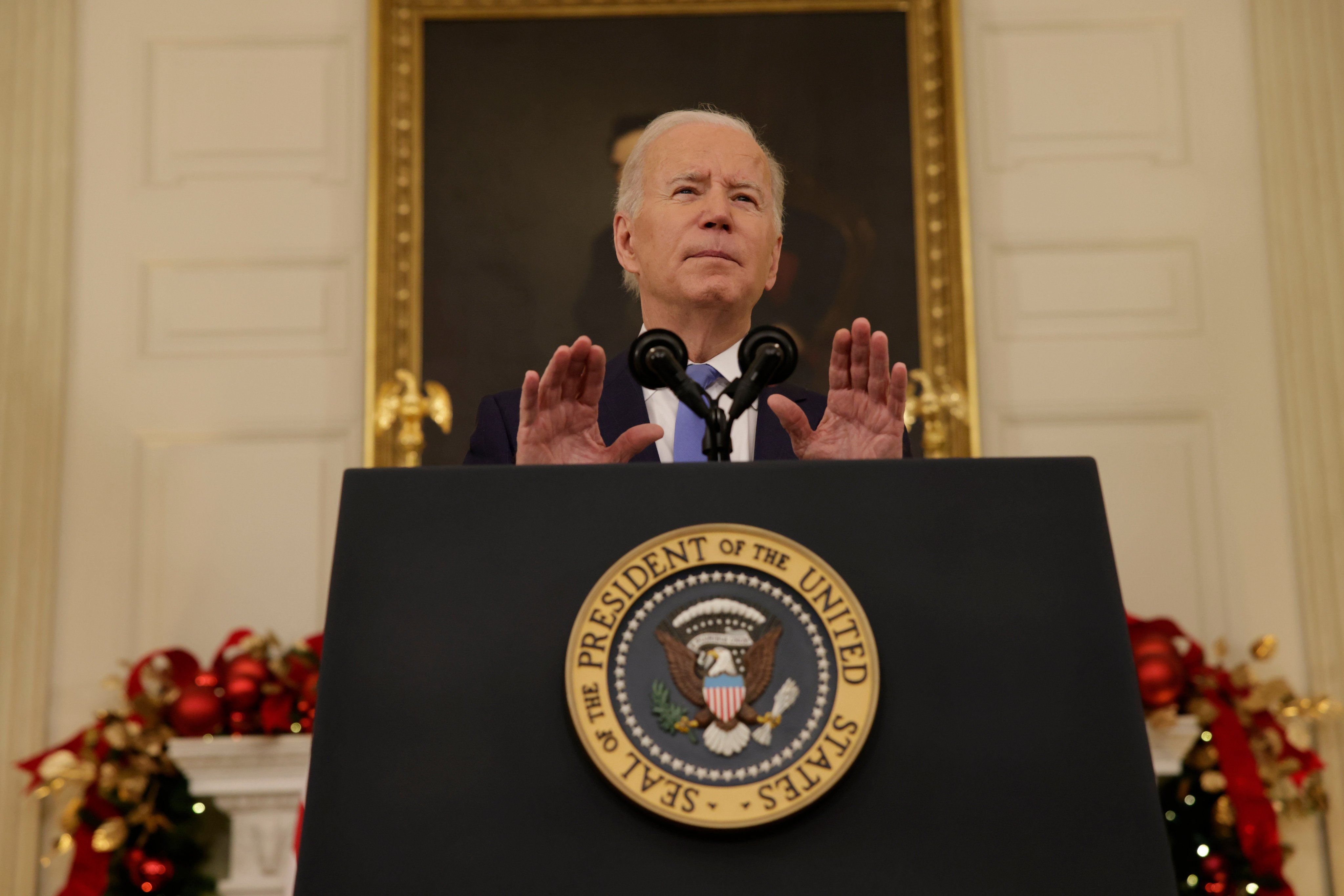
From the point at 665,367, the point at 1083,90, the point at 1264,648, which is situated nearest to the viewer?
the point at 665,367

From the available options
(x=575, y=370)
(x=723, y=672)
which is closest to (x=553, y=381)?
(x=575, y=370)

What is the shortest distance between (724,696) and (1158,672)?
2425 mm

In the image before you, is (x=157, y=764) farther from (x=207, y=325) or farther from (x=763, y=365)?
(x=763, y=365)

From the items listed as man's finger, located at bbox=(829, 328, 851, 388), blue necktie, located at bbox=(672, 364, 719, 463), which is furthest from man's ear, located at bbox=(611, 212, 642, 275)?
man's finger, located at bbox=(829, 328, 851, 388)

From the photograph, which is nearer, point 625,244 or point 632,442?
point 632,442

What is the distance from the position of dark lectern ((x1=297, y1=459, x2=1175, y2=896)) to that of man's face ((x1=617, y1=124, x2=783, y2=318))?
745 mm

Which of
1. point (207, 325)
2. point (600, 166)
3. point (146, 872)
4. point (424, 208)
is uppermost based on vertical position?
point (600, 166)

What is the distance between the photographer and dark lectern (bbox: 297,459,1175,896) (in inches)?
33.7

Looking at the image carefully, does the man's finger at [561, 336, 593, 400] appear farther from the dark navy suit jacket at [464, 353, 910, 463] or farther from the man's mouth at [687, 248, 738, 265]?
the man's mouth at [687, 248, 738, 265]

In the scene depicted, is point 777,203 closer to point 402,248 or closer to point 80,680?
point 402,248

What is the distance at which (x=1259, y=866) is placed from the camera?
299 cm

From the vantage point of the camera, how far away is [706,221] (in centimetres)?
166

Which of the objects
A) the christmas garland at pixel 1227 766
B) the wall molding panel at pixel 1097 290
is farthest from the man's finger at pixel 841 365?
the wall molding panel at pixel 1097 290

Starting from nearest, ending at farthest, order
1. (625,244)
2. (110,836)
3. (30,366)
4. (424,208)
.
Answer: (625,244), (110,836), (30,366), (424,208)
